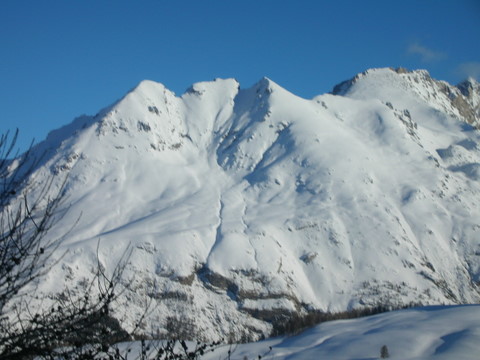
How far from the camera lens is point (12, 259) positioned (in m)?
8.61

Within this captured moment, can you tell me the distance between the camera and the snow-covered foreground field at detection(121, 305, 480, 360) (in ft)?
221

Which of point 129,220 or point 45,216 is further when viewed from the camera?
point 129,220

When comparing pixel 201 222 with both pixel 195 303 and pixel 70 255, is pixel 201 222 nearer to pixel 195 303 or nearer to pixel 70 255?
pixel 195 303

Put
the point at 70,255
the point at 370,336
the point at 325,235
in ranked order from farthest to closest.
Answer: the point at 325,235
the point at 70,255
the point at 370,336

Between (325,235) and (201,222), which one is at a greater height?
(201,222)

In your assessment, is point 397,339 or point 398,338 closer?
point 397,339

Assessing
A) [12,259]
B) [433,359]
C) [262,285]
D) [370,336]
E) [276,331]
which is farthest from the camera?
[262,285]

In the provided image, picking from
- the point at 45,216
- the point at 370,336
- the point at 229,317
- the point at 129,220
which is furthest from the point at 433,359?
the point at 129,220

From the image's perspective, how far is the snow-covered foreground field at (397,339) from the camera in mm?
67500

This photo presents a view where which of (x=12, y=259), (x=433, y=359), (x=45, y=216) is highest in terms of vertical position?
(x=45, y=216)

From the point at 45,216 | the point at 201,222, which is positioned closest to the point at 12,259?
the point at 45,216

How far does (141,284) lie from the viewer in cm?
16200

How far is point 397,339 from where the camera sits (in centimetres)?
7506

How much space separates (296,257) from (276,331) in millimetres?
46065
